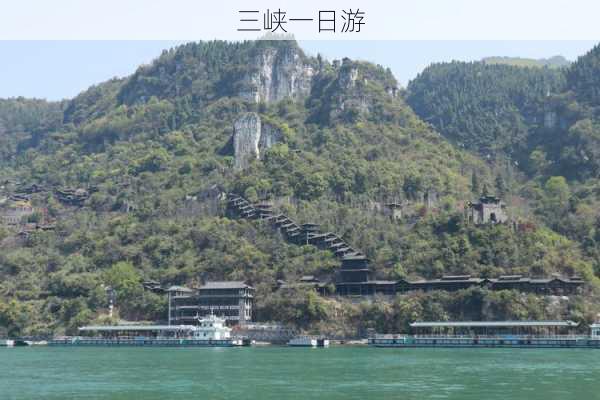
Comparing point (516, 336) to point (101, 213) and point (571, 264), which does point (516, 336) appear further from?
point (101, 213)

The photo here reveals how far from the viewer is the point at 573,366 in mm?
85000

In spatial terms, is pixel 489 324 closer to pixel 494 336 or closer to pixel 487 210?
pixel 494 336

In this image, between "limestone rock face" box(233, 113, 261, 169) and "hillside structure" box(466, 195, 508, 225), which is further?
"limestone rock face" box(233, 113, 261, 169)

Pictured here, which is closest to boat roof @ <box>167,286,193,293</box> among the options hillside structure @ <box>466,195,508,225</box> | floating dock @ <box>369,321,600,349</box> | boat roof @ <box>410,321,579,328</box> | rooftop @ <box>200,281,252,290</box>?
rooftop @ <box>200,281,252,290</box>

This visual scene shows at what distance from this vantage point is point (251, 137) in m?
179

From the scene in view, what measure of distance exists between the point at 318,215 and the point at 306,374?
69.8 metres

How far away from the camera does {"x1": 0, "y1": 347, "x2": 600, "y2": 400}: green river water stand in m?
67.7

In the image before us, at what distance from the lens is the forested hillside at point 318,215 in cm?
12650

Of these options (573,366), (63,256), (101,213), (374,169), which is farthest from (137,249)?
(573,366)

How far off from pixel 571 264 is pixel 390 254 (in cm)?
2156

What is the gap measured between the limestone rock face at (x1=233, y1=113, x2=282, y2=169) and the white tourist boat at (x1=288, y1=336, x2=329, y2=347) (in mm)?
63765

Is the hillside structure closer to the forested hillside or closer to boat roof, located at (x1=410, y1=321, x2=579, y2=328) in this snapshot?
the forested hillside

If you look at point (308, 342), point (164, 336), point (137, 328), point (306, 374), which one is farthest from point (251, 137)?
point (306, 374)

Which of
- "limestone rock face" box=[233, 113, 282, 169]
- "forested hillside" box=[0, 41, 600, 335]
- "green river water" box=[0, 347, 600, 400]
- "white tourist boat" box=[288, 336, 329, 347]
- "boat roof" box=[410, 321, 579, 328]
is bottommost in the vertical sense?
"green river water" box=[0, 347, 600, 400]
